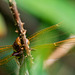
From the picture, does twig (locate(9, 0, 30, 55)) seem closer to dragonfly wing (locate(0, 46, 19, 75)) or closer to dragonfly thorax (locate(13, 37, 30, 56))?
dragonfly thorax (locate(13, 37, 30, 56))

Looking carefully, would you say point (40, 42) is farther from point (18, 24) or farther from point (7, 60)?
point (7, 60)

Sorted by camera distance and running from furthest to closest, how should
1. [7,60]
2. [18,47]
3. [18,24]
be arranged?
[7,60] < [18,47] < [18,24]

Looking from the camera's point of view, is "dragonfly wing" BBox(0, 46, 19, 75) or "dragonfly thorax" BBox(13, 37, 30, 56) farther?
"dragonfly wing" BBox(0, 46, 19, 75)

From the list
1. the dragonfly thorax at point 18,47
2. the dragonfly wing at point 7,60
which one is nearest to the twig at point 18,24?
the dragonfly thorax at point 18,47

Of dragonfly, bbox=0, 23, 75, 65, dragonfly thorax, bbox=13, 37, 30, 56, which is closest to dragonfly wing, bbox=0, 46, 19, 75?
dragonfly, bbox=0, 23, 75, 65

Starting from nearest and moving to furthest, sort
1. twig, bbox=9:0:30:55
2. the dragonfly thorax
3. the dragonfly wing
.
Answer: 1. twig, bbox=9:0:30:55
2. the dragonfly thorax
3. the dragonfly wing

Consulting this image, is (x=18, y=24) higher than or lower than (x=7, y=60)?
higher

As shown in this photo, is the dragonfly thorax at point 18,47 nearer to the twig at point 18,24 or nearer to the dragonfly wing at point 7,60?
the twig at point 18,24

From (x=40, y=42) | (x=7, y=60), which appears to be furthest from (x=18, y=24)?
(x=7, y=60)

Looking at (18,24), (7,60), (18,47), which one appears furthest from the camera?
(7,60)
